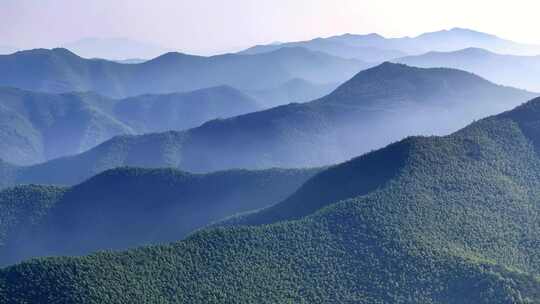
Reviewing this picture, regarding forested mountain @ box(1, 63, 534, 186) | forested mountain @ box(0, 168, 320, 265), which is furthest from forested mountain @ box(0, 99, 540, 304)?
forested mountain @ box(1, 63, 534, 186)

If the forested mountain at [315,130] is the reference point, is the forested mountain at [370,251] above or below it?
below

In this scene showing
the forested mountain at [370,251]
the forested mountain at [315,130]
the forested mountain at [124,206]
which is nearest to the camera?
the forested mountain at [370,251]

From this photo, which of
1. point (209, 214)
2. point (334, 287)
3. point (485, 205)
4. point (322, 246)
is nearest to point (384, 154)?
point (485, 205)

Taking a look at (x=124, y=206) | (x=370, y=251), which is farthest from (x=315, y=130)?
(x=370, y=251)

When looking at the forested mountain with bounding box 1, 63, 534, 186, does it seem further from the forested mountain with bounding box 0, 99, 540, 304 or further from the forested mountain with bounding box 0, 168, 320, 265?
the forested mountain with bounding box 0, 99, 540, 304

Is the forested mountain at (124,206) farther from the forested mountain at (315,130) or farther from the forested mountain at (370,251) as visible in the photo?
the forested mountain at (315,130)

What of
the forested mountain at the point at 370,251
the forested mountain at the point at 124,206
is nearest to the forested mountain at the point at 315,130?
the forested mountain at the point at 124,206

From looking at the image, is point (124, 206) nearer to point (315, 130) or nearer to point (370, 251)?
point (370, 251)
